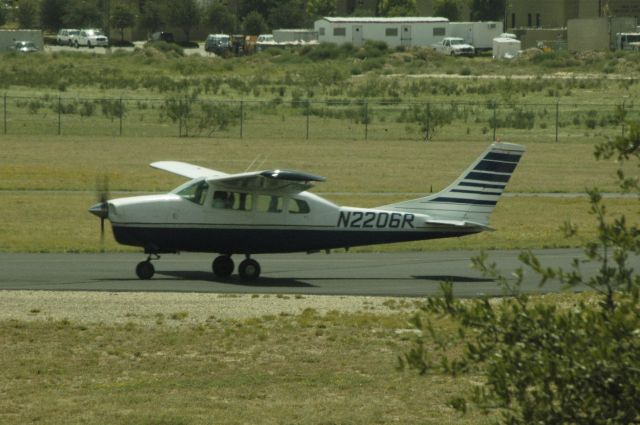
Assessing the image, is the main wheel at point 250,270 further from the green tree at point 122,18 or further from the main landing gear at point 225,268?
the green tree at point 122,18

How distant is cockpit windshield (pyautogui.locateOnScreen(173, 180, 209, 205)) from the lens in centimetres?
2384

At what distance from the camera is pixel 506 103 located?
75.8 meters

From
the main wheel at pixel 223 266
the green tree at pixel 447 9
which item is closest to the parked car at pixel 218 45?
the green tree at pixel 447 9

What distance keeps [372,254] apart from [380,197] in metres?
11.0

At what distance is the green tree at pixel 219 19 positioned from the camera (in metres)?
163

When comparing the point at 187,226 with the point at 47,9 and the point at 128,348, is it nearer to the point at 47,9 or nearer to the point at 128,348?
the point at 128,348

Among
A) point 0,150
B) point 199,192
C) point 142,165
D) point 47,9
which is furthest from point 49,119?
point 47,9

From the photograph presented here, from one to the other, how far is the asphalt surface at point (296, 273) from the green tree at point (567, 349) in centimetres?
1369

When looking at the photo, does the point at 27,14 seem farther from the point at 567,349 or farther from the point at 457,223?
the point at 567,349

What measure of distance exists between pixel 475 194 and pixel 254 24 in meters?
140

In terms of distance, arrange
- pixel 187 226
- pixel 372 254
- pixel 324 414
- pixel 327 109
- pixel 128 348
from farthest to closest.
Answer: pixel 327 109, pixel 372 254, pixel 187 226, pixel 128 348, pixel 324 414

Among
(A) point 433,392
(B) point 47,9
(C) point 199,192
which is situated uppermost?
(B) point 47,9


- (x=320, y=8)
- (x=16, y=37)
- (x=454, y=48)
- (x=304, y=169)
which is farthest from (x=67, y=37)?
(x=304, y=169)

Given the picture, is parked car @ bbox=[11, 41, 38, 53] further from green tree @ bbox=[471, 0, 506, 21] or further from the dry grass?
the dry grass
